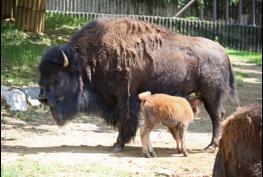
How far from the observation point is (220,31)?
25.4m

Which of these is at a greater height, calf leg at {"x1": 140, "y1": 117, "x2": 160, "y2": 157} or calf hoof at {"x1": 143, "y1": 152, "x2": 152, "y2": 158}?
calf leg at {"x1": 140, "y1": 117, "x2": 160, "y2": 157}

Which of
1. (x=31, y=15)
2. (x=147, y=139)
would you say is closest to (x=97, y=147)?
(x=147, y=139)

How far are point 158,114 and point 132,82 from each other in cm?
94

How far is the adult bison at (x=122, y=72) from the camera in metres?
8.98

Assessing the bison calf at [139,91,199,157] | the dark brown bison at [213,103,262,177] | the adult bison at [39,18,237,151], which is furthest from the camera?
the adult bison at [39,18,237,151]

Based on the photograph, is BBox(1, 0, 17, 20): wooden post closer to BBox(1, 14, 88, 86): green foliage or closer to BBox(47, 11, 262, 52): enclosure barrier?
BBox(1, 14, 88, 86): green foliage

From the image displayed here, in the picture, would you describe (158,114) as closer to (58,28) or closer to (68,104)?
(68,104)

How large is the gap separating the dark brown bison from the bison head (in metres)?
4.23

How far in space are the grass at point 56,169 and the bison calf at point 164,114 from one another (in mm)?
1035

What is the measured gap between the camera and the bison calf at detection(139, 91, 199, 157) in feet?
27.4

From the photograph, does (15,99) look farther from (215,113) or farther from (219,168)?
(219,168)

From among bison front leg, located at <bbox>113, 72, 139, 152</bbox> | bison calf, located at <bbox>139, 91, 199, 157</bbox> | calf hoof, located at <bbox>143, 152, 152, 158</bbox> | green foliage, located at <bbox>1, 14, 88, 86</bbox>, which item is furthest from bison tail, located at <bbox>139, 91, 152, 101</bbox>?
green foliage, located at <bbox>1, 14, 88, 86</bbox>

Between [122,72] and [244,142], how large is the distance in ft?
14.2

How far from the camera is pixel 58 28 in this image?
1895 centimetres
